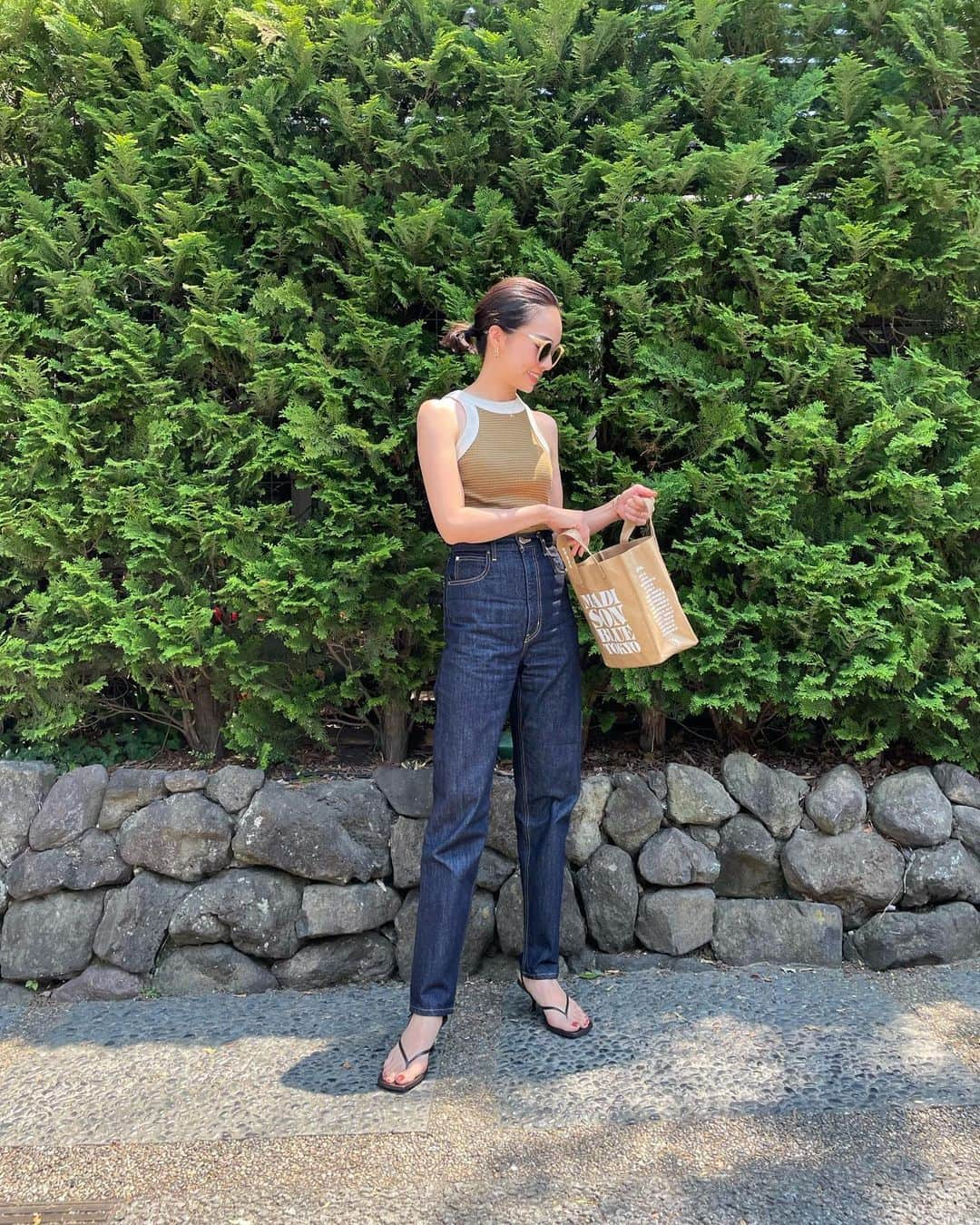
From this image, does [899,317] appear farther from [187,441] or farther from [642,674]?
[187,441]

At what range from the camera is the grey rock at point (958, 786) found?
3621mm

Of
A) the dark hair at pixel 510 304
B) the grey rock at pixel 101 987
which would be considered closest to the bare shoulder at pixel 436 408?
the dark hair at pixel 510 304

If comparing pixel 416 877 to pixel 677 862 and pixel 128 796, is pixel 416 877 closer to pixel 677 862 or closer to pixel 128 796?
pixel 677 862

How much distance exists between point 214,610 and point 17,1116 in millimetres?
1682

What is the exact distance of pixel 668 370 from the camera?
11.4ft

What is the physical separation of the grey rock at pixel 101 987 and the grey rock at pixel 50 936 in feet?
0.18

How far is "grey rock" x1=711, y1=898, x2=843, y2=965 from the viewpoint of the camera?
11.5ft

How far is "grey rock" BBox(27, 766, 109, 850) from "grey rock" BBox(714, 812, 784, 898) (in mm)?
2296

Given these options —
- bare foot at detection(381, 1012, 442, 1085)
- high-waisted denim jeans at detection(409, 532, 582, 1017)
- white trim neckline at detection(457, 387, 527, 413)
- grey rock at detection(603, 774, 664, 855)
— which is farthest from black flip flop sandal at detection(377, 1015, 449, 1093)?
white trim neckline at detection(457, 387, 527, 413)

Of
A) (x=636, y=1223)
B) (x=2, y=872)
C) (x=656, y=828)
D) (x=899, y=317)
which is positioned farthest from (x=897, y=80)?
(x=2, y=872)

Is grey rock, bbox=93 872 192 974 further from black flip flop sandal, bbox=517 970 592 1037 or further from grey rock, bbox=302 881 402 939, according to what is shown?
black flip flop sandal, bbox=517 970 592 1037

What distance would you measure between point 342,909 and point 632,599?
1567mm

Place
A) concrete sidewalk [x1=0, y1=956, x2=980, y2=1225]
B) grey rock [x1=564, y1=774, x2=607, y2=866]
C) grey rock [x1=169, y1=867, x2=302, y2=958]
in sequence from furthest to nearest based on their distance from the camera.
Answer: grey rock [x1=564, y1=774, x2=607, y2=866] → grey rock [x1=169, y1=867, x2=302, y2=958] → concrete sidewalk [x1=0, y1=956, x2=980, y2=1225]

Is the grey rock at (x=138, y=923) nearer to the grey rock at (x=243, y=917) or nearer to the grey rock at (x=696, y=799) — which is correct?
the grey rock at (x=243, y=917)
